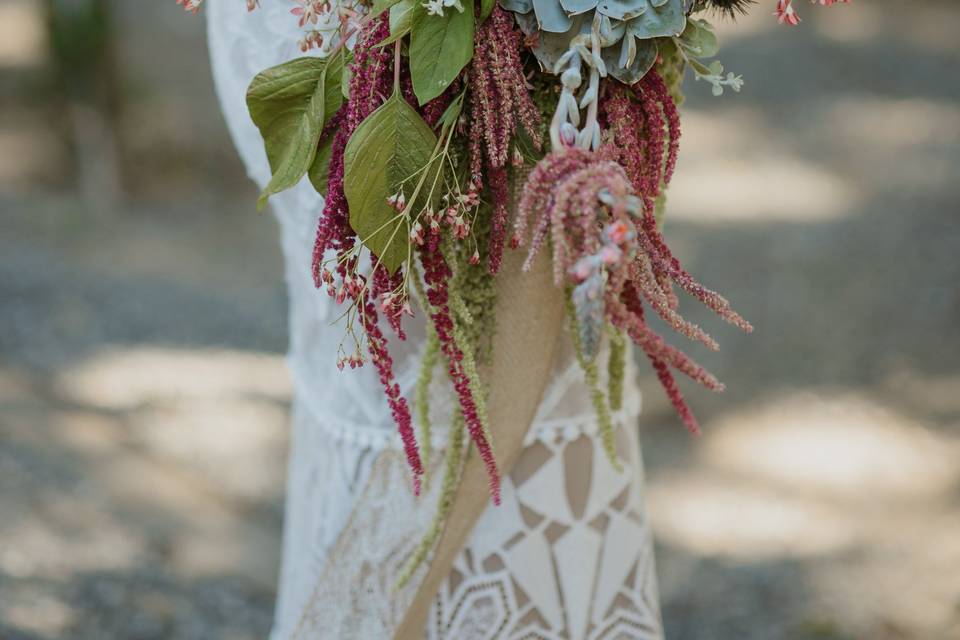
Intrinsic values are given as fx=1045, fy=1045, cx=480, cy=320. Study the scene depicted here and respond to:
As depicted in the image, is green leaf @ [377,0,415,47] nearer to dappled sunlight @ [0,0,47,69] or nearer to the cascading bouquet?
the cascading bouquet

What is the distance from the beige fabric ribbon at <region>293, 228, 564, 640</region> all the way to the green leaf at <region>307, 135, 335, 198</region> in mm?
200

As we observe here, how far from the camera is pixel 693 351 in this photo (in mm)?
4469

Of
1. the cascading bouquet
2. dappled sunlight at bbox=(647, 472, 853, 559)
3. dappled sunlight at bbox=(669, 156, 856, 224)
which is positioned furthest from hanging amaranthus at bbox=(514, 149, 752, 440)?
dappled sunlight at bbox=(669, 156, 856, 224)

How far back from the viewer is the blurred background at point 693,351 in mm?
2926

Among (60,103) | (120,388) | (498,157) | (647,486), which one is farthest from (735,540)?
(60,103)

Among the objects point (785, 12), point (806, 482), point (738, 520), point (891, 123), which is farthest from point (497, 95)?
point (891, 123)

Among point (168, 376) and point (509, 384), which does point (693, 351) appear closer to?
point (168, 376)

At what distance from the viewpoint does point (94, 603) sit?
105 inches

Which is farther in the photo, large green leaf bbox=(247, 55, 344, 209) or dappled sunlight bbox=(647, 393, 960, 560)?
dappled sunlight bbox=(647, 393, 960, 560)

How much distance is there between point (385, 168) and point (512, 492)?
426 millimetres

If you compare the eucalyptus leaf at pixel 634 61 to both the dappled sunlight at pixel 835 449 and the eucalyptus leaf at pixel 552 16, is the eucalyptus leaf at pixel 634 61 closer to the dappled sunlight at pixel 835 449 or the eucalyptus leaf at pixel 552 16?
the eucalyptus leaf at pixel 552 16

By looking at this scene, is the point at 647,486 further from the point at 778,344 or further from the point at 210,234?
the point at 210,234

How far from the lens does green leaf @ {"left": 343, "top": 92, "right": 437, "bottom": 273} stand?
0.88 meters

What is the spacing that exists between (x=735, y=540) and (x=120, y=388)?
2.34m
